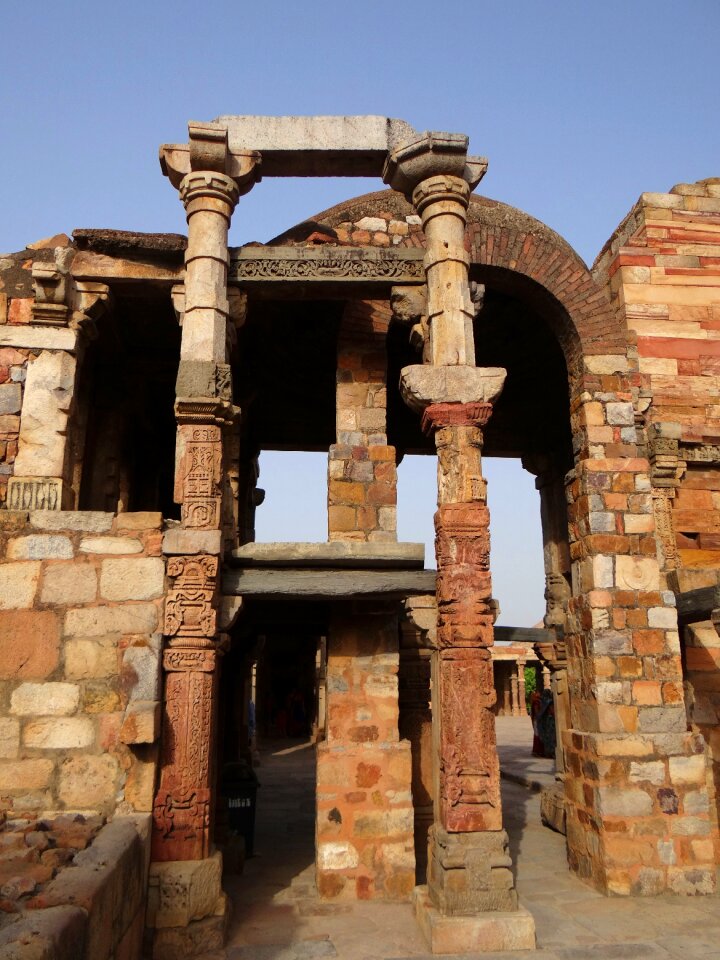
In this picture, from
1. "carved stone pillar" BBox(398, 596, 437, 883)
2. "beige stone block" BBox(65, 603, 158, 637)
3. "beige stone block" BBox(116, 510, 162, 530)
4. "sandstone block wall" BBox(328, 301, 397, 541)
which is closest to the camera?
"beige stone block" BBox(65, 603, 158, 637)

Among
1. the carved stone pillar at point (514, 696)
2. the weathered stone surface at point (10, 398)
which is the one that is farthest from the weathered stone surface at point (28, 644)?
the carved stone pillar at point (514, 696)

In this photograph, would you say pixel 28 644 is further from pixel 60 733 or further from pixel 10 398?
pixel 10 398

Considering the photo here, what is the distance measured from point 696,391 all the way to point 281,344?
5344 mm

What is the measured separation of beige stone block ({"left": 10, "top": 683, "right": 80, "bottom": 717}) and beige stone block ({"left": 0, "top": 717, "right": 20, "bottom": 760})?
67 millimetres

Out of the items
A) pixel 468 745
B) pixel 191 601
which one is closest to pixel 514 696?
pixel 468 745

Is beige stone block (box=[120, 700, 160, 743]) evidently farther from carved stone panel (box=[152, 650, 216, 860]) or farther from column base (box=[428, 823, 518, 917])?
column base (box=[428, 823, 518, 917])

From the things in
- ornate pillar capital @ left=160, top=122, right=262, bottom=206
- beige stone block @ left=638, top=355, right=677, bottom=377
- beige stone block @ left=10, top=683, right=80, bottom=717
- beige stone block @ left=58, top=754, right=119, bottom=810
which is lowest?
beige stone block @ left=58, top=754, right=119, bottom=810

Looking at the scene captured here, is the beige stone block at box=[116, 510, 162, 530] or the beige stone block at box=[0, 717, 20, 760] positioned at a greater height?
the beige stone block at box=[116, 510, 162, 530]

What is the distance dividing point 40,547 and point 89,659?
34.5 inches

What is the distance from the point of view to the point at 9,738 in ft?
15.2

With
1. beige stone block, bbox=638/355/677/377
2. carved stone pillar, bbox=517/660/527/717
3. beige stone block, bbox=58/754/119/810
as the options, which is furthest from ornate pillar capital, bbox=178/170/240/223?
carved stone pillar, bbox=517/660/527/717

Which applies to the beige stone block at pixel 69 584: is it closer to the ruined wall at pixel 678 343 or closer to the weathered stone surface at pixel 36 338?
the weathered stone surface at pixel 36 338

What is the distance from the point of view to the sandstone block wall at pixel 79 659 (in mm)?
4609

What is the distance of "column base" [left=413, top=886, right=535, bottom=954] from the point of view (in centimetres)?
462
